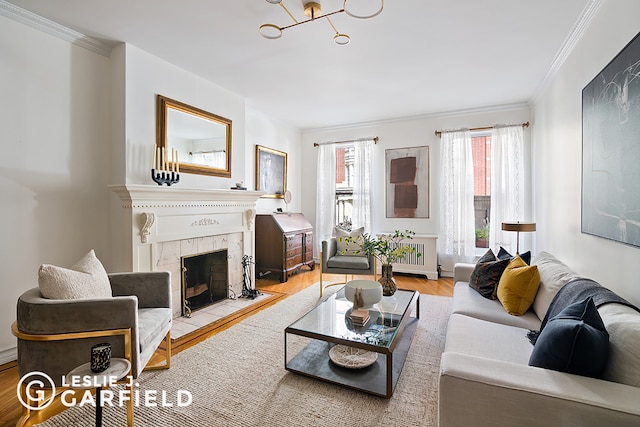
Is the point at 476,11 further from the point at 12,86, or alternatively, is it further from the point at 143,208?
the point at 12,86

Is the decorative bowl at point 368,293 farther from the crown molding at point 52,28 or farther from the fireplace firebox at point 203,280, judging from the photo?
the crown molding at point 52,28

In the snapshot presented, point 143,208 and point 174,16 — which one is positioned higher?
point 174,16

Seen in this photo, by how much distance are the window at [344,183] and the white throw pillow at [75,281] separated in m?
4.24

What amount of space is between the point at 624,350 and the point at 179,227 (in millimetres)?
3397

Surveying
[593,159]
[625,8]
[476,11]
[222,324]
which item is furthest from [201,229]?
[625,8]

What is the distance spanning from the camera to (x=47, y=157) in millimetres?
2521

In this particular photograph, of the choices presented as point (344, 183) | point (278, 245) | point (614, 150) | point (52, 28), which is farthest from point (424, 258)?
point (52, 28)

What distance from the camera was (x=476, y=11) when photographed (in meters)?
2.34

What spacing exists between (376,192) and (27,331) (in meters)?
4.77

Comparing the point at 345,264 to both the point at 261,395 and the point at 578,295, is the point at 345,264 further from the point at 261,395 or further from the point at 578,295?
the point at 578,295

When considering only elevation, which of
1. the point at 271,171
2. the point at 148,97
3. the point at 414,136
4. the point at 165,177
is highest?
the point at 414,136

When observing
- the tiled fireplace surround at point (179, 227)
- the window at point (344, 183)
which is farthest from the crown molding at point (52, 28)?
the window at point (344, 183)

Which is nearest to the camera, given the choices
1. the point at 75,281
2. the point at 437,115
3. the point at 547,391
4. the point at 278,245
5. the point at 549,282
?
the point at 547,391

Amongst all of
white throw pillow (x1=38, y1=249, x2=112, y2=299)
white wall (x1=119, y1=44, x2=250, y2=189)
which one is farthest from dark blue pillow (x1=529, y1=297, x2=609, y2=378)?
white wall (x1=119, y1=44, x2=250, y2=189)
